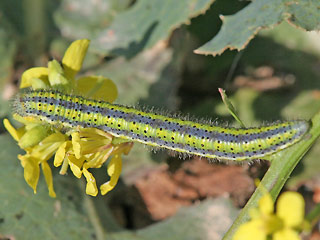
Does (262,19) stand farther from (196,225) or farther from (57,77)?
(196,225)

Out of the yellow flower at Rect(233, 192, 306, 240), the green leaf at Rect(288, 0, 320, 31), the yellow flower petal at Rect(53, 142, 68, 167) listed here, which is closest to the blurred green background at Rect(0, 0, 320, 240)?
the green leaf at Rect(288, 0, 320, 31)

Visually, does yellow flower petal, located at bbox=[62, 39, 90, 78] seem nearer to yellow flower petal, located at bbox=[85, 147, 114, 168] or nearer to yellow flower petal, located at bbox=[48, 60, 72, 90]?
yellow flower petal, located at bbox=[48, 60, 72, 90]

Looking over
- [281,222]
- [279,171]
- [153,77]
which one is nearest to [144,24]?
[153,77]

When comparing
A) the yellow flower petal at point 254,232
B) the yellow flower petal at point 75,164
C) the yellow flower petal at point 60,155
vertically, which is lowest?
the yellow flower petal at point 75,164

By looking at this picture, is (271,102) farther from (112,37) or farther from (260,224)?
(260,224)

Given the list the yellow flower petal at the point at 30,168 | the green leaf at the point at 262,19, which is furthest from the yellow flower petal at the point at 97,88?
the green leaf at the point at 262,19

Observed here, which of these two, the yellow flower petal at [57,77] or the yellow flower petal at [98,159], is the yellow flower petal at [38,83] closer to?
the yellow flower petal at [57,77]
